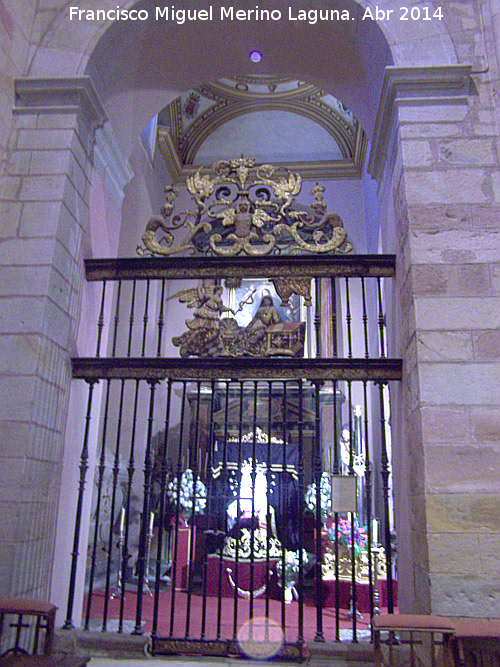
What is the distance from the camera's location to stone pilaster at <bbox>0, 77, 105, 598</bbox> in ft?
12.1

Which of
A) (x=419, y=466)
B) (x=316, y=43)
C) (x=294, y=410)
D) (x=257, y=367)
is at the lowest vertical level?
(x=419, y=466)

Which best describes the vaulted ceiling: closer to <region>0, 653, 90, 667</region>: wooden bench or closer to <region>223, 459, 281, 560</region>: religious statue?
<region>223, 459, 281, 560</region>: religious statue

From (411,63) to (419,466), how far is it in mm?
2886

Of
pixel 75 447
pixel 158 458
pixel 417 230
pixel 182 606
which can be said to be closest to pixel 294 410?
pixel 158 458

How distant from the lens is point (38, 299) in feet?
13.0

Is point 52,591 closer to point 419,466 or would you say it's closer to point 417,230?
point 419,466

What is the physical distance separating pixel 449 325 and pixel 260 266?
56.7 inches

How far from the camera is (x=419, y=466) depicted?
11.4 feet

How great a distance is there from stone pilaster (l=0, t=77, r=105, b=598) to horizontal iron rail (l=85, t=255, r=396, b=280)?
0.56 metres

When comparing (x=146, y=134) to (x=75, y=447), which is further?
(x=146, y=134)

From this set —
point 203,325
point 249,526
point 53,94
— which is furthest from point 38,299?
point 249,526

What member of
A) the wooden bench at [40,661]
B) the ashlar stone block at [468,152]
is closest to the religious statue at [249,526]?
the wooden bench at [40,661]

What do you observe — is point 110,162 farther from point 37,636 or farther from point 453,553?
point 453,553

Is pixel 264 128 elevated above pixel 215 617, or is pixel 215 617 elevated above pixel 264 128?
pixel 264 128
